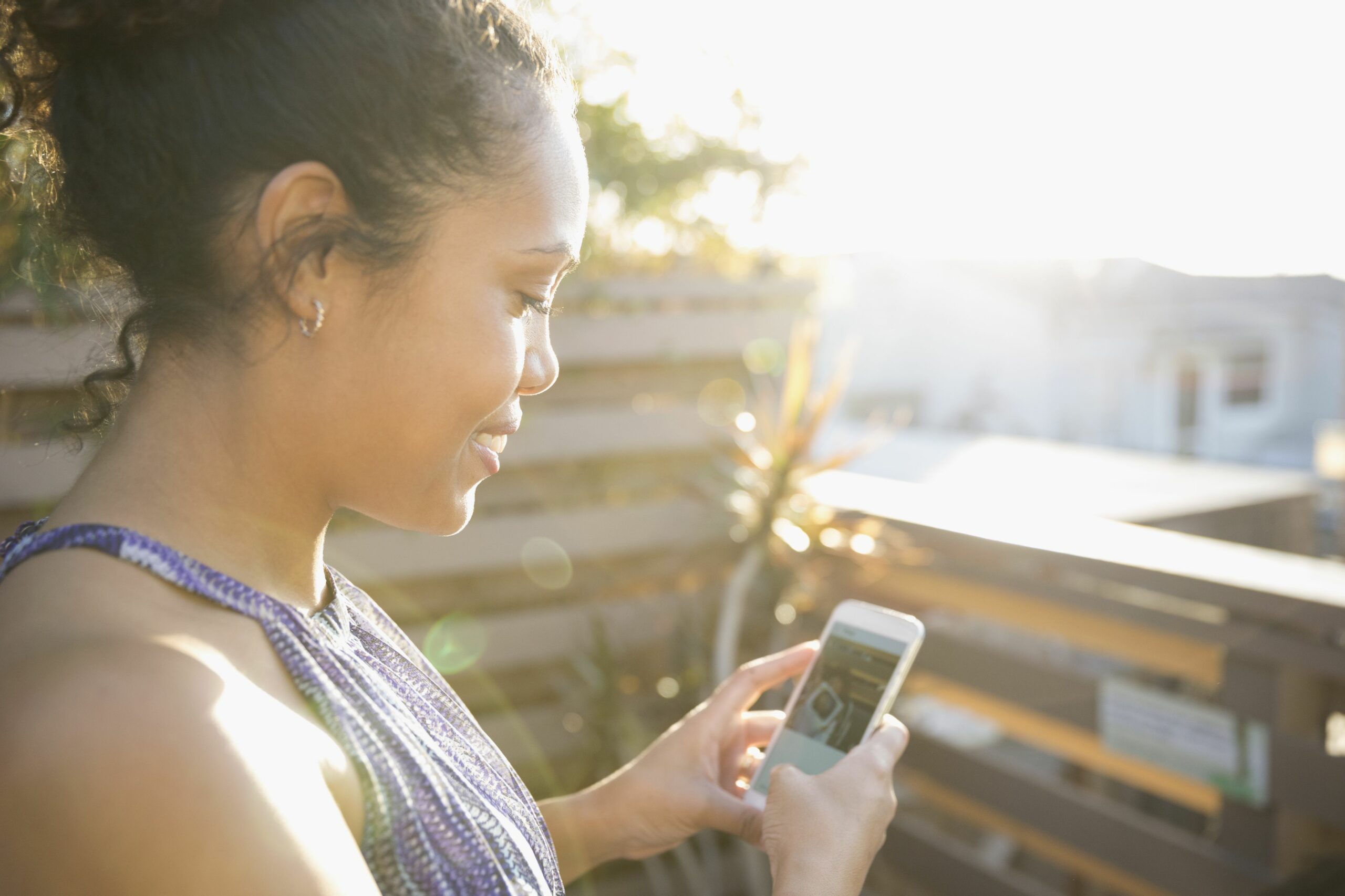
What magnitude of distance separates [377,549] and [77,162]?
1935 mm

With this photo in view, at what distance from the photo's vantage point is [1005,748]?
209 inches

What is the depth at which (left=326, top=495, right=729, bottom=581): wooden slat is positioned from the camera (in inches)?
Answer: 103

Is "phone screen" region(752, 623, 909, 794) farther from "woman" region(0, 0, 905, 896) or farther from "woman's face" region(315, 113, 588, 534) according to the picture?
"woman's face" region(315, 113, 588, 534)

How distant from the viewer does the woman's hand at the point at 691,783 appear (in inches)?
44.9

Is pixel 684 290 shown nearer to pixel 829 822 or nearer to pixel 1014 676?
pixel 1014 676

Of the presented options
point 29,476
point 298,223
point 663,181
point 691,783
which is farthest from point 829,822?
point 663,181

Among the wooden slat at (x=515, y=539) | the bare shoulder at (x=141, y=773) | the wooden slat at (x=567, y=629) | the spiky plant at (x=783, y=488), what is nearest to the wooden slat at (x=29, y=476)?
the wooden slat at (x=515, y=539)

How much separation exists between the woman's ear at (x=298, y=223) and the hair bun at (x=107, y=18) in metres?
0.14

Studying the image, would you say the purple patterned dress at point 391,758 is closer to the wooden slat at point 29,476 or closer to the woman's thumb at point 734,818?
the woman's thumb at point 734,818

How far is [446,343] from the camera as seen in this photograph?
0.78 metres

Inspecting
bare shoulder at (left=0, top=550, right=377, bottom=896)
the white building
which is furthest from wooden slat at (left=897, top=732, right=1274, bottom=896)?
the white building

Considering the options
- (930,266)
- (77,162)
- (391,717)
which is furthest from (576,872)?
(930,266)

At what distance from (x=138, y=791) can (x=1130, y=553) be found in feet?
6.19

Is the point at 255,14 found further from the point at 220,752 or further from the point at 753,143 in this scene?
the point at 753,143
